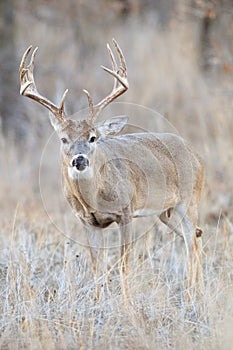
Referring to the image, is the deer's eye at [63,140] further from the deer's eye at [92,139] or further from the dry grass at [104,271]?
the dry grass at [104,271]

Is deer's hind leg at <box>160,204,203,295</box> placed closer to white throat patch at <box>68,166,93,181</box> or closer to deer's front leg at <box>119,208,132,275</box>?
deer's front leg at <box>119,208,132,275</box>

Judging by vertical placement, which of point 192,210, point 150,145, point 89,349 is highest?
point 150,145


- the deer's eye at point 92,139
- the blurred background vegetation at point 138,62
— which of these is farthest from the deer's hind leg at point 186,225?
the blurred background vegetation at point 138,62

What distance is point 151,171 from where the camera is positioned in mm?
6508

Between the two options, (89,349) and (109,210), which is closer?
(89,349)

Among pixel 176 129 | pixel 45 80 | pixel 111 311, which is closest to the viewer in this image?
pixel 111 311

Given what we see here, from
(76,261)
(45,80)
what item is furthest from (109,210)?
(45,80)

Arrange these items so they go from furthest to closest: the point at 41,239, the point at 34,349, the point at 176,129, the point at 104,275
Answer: the point at 176,129
the point at 41,239
the point at 104,275
the point at 34,349

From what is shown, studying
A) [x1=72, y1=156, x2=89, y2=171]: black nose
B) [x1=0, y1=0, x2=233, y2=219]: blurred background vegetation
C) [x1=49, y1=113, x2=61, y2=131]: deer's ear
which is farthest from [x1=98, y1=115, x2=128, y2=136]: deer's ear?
[x1=0, y1=0, x2=233, y2=219]: blurred background vegetation

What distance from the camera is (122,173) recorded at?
20.0 feet

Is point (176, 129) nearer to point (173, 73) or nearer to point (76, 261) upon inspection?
point (173, 73)

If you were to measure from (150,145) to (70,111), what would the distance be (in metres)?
5.46

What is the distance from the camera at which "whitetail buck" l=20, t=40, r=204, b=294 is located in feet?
18.6

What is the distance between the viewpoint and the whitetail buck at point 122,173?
5.67 m
